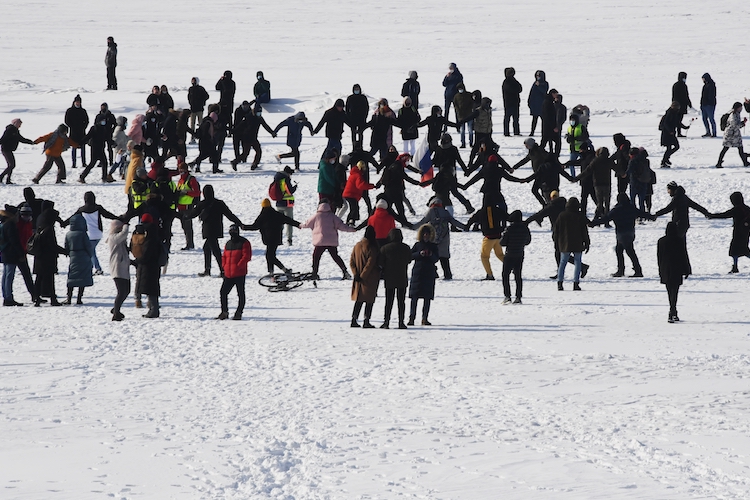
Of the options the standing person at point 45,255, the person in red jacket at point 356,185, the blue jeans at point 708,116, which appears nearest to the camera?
the standing person at point 45,255

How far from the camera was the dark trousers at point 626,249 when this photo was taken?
52.5 feet

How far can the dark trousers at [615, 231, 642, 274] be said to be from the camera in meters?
16.0

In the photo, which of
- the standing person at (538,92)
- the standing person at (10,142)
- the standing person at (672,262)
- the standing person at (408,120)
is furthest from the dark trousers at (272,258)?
the standing person at (538,92)

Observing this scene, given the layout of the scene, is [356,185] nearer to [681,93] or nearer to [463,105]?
[463,105]

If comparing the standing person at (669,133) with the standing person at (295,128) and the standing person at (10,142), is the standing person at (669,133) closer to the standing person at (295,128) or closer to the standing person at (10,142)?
the standing person at (295,128)

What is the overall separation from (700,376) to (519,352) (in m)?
1.84

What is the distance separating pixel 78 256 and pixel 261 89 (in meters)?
14.4

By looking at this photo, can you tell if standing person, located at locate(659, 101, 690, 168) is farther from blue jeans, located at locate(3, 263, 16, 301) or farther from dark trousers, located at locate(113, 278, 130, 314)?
blue jeans, located at locate(3, 263, 16, 301)

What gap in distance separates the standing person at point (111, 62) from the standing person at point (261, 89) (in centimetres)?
432

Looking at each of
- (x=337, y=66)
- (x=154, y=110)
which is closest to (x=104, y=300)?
(x=154, y=110)

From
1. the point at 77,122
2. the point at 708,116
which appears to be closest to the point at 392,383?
the point at 77,122

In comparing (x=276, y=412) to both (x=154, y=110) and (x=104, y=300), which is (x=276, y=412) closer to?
(x=104, y=300)

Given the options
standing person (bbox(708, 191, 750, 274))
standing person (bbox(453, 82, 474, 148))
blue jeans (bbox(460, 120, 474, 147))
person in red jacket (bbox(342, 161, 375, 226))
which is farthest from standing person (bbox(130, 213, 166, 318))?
Answer: blue jeans (bbox(460, 120, 474, 147))

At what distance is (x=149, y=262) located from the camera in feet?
45.4
